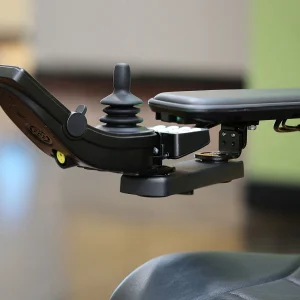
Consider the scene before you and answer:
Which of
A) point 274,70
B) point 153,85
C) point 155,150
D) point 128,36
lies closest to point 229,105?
point 155,150

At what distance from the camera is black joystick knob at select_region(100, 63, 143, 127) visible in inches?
24.4

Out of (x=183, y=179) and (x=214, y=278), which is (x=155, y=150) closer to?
(x=183, y=179)

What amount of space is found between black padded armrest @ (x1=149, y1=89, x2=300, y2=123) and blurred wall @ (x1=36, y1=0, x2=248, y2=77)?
174cm

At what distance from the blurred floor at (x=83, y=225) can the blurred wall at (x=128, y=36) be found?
14cm

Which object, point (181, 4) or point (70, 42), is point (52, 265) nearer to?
point (70, 42)

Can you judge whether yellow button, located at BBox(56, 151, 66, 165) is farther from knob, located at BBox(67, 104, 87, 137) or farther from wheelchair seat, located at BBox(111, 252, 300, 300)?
wheelchair seat, located at BBox(111, 252, 300, 300)

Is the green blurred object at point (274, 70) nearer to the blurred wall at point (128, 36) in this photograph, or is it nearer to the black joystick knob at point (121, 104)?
the blurred wall at point (128, 36)

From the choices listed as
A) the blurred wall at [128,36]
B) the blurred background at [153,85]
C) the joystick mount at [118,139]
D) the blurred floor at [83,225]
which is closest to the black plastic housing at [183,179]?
the joystick mount at [118,139]

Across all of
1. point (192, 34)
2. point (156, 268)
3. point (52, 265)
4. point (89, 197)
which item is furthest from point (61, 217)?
point (156, 268)

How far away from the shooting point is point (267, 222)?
2342 mm

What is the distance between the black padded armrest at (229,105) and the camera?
0.60m

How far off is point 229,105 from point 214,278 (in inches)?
7.1

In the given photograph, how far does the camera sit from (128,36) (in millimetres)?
2432

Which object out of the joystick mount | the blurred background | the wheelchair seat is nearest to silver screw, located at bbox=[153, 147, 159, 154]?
the joystick mount
